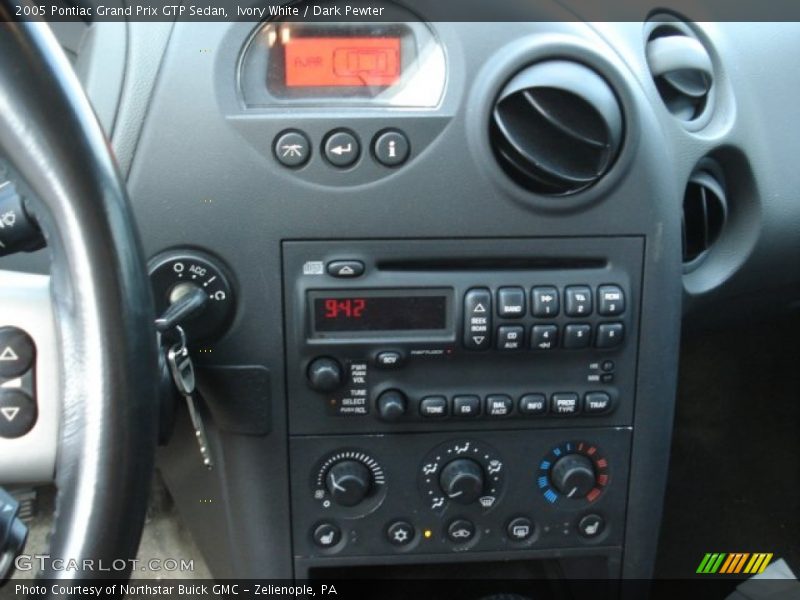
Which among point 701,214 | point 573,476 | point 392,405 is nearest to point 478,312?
point 392,405

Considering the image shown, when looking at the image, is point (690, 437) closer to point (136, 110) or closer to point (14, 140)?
point (136, 110)

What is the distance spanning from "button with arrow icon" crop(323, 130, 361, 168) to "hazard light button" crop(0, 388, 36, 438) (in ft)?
1.35

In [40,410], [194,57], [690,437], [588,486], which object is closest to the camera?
[40,410]

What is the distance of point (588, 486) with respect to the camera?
1.10 metres

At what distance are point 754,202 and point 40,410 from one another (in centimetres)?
88

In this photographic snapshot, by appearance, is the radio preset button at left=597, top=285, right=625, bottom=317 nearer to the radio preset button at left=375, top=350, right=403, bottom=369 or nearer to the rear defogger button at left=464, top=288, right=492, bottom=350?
the rear defogger button at left=464, top=288, right=492, bottom=350

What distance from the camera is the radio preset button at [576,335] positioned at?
39.9 inches

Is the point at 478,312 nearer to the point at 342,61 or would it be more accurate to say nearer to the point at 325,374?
the point at 325,374

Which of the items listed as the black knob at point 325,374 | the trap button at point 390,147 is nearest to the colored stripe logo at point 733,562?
the black knob at point 325,374

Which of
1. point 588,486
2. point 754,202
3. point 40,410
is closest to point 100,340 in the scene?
point 40,410

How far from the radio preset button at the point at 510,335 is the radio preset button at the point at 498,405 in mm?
73

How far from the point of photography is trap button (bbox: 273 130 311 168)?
0.96 metres

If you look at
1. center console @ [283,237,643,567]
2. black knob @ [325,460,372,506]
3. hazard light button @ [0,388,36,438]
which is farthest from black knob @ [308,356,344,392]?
hazard light button @ [0,388,36,438]

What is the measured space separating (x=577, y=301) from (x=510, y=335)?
3.3 inches
